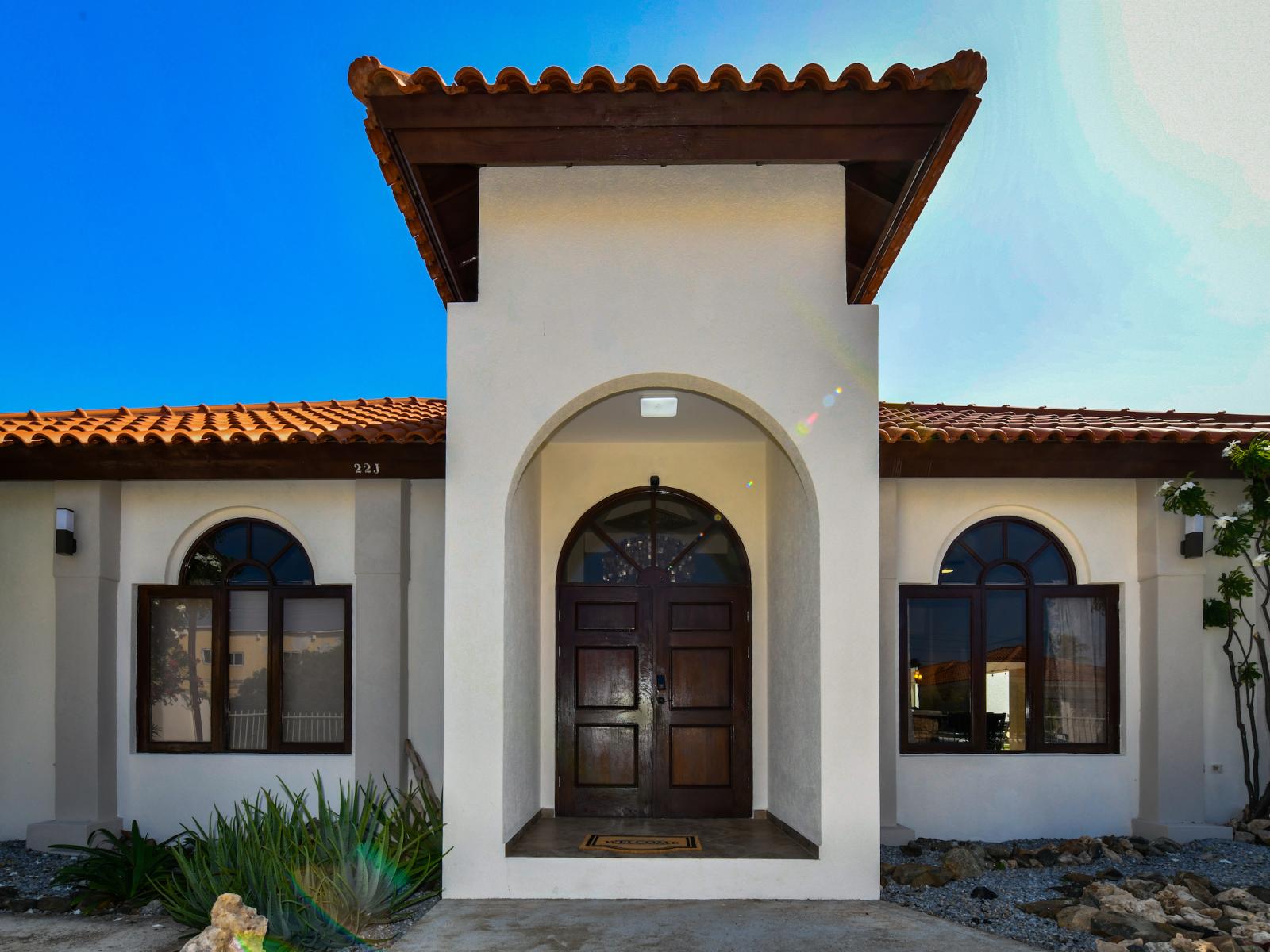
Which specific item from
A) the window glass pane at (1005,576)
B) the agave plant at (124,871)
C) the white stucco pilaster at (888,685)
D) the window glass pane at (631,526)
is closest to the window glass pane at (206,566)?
the agave plant at (124,871)

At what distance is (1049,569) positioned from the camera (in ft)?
28.9

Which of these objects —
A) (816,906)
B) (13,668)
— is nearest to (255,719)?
(13,668)

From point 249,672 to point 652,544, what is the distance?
12.3 feet

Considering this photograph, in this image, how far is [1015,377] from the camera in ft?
65.2

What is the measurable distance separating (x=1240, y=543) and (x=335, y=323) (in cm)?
3050

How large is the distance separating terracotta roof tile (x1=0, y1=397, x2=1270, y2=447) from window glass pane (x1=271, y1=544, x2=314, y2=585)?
Result: 111 centimetres

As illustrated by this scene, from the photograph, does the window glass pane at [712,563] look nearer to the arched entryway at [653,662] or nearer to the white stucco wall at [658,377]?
the arched entryway at [653,662]

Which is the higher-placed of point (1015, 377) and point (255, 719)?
point (1015, 377)

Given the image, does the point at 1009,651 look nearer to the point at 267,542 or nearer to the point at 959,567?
the point at 959,567

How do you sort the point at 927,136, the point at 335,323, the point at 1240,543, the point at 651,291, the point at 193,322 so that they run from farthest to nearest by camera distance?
the point at 335,323 < the point at 193,322 < the point at 1240,543 < the point at 651,291 < the point at 927,136

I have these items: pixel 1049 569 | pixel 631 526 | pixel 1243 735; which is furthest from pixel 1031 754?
pixel 631 526

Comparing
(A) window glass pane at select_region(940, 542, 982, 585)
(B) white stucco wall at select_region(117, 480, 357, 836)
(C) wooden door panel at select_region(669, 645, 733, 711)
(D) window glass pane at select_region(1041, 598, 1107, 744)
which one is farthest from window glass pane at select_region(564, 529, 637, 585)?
(D) window glass pane at select_region(1041, 598, 1107, 744)

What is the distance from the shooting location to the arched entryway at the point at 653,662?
887 centimetres

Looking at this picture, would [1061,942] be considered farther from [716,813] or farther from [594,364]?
[594,364]
